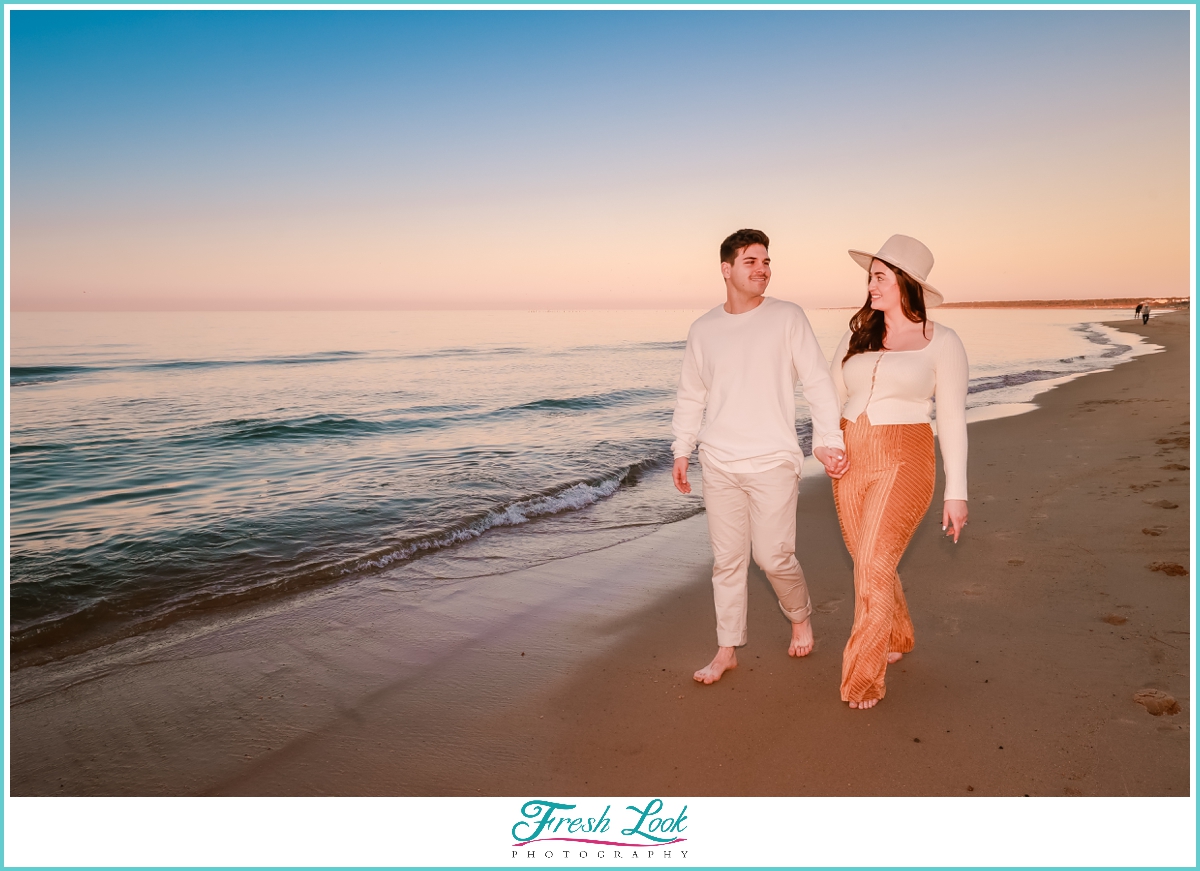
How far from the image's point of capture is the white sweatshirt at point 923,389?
3102 millimetres

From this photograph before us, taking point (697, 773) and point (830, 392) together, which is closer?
point (697, 773)

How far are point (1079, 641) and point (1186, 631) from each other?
0.56m

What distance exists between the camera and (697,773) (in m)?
2.93

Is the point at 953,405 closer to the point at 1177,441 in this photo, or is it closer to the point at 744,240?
the point at 744,240

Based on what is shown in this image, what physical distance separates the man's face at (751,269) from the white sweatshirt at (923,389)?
0.49 metres

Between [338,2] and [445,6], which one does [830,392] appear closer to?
[445,6]

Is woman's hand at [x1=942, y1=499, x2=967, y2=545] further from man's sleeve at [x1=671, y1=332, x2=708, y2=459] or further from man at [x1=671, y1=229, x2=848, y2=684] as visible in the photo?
man's sleeve at [x1=671, y1=332, x2=708, y2=459]

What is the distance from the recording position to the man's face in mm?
3334

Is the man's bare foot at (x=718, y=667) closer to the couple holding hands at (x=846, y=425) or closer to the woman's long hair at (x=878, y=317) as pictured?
the couple holding hands at (x=846, y=425)

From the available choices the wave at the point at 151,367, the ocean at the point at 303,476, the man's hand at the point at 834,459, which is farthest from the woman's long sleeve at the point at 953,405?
the wave at the point at 151,367

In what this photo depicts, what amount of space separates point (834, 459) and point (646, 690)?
144 centimetres

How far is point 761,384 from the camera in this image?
3.38m

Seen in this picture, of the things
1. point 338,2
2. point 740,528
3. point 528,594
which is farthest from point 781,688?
point 338,2

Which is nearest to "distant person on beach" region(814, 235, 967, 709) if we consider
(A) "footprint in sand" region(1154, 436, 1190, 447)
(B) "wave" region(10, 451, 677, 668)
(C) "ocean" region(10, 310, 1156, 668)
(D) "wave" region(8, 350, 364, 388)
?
(C) "ocean" region(10, 310, 1156, 668)
